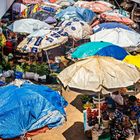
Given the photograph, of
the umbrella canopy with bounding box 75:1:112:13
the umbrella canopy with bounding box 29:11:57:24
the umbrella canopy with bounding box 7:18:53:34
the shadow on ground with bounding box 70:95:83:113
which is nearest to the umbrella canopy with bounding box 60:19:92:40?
the umbrella canopy with bounding box 7:18:53:34

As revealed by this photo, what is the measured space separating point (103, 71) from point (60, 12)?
12.4 meters

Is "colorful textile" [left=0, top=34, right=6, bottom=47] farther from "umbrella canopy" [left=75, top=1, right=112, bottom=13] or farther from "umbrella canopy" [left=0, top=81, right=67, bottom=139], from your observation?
"umbrella canopy" [left=75, top=1, right=112, bottom=13]

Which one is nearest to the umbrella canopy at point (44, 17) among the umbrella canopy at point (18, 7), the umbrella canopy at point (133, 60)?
the umbrella canopy at point (18, 7)

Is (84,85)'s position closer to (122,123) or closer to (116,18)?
(122,123)

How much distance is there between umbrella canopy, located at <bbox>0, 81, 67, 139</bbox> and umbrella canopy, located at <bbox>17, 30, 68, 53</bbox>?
532cm

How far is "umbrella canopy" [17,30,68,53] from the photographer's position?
15.0m

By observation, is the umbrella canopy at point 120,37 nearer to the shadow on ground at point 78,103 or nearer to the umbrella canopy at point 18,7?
the shadow on ground at point 78,103

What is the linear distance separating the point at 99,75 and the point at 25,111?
2401 mm

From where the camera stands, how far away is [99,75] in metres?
10.3

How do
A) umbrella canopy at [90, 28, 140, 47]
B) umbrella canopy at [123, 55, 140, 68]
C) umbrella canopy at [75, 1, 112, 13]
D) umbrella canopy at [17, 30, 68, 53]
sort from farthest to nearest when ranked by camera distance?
umbrella canopy at [75, 1, 112, 13] → umbrella canopy at [90, 28, 140, 47] → umbrella canopy at [17, 30, 68, 53] → umbrella canopy at [123, 55, 140, 68]

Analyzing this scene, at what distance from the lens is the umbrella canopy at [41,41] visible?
15031 mm

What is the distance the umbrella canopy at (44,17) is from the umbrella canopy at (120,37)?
5121 mm

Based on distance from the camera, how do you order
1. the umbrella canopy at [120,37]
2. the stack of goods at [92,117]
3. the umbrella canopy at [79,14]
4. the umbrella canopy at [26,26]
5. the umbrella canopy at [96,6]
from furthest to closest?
the umbrella canopy at [96,6], the umbrella canopy at [79,14], the umbrella canopy at [26,26], the umbrella canopy at [120,37], the stack of goods at [92,117]

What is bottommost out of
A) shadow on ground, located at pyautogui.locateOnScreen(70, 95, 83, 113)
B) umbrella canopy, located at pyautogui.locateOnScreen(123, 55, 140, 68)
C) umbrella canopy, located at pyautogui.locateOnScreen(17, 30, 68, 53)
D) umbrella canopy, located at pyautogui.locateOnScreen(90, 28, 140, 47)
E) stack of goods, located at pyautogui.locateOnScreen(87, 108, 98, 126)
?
shadow on ground, located at pyautogui.locateOnScreen(70, 95, 83, 113)
